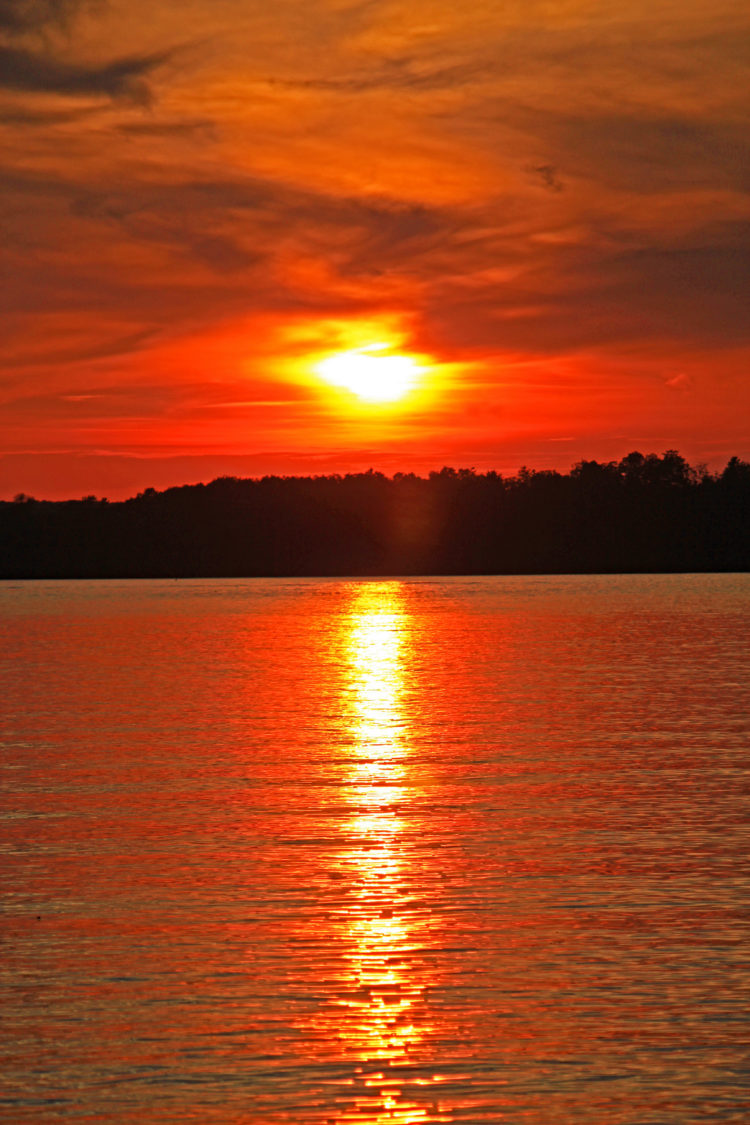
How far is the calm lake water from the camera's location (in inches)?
500

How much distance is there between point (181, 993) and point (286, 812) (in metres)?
12.1

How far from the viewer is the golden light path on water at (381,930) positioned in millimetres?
12758

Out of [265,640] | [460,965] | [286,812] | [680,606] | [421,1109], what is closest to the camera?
[421,1109]

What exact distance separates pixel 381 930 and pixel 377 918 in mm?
627

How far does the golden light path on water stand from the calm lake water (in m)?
0.05

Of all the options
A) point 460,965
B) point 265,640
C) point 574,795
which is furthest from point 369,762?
point 265,640

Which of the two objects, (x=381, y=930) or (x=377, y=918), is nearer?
(x=381, y=930)

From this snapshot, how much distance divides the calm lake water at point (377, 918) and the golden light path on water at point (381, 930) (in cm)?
5

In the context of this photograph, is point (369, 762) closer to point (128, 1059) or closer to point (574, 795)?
point (574, 795)

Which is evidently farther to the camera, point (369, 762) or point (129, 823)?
point (369, 762)

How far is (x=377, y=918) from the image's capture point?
1872 cm

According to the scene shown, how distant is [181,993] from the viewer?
1538 cm

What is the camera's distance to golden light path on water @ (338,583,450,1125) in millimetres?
12758

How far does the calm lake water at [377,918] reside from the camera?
12.7 metres
